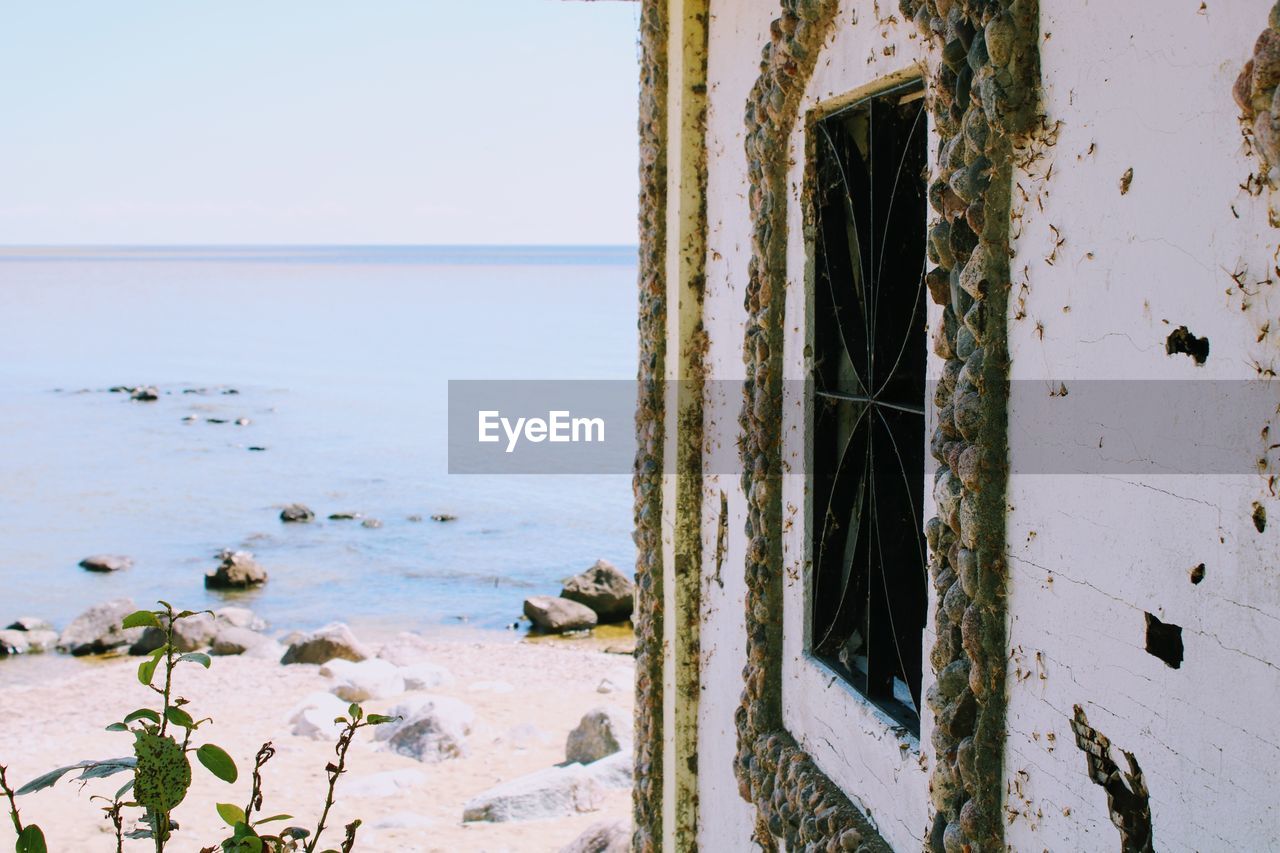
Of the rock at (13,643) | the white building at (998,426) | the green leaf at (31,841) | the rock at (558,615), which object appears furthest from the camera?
the rock at (558,615)

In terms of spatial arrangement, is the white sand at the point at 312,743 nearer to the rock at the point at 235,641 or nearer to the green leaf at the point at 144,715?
the rock at the point at 235,641

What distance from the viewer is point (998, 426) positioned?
2307mm

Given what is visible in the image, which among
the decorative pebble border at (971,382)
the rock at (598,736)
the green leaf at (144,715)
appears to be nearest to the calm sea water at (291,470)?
the rock at (598,736)

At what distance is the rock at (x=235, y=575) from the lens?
1848 centimetres

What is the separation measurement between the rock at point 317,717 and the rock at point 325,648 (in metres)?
2.14

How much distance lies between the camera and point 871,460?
11.0 ft

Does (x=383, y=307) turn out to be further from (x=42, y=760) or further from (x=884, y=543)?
(x=884, y=543)

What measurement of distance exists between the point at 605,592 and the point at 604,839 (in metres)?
9.50

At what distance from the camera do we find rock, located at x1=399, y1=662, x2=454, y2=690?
44.6 ft

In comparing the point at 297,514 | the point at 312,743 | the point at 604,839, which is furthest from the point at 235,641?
the point at 604,839

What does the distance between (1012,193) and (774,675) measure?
205 centimetres

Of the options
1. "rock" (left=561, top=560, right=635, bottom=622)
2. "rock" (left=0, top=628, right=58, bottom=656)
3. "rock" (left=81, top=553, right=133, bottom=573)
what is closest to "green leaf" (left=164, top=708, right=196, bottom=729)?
"rock" (left=561, top=560, right=635, bottom=622)

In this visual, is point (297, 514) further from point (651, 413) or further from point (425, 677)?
point (651, 413)

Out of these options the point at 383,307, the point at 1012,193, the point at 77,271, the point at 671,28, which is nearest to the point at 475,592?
the point at 671,28
